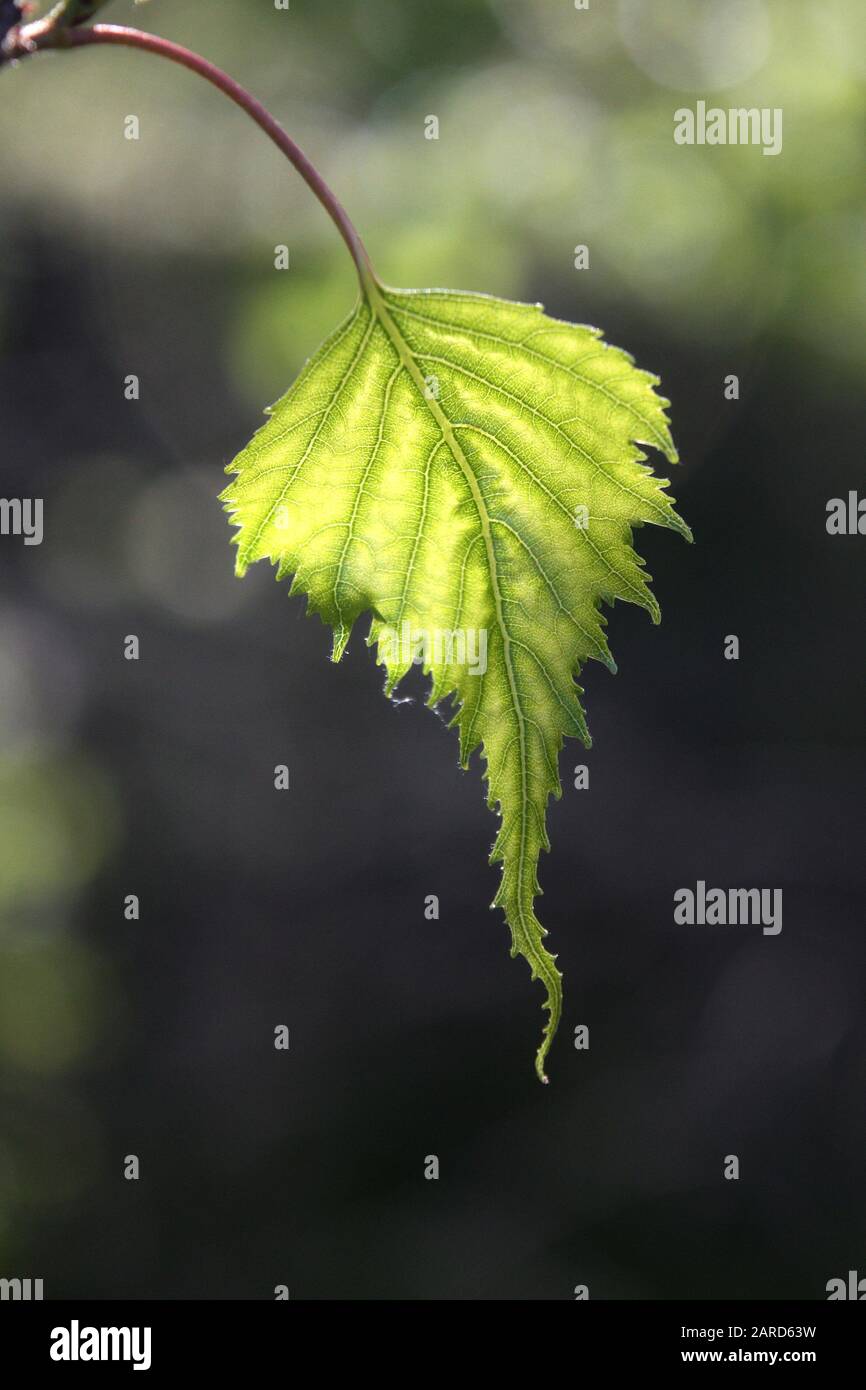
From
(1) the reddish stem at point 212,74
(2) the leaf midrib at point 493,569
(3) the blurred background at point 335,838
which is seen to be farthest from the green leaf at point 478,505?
(3) the blurred background at point 335,838

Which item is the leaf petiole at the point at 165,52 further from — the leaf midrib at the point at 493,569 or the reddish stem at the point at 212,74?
the leaf midrib at the point at 493,569

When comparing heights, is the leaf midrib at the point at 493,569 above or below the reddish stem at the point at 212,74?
below

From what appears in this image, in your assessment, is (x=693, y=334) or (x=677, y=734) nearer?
(x=693, y=334)

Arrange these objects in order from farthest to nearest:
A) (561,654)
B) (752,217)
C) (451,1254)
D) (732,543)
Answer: (732,543) < (451,1254) < (752,217) < (561,654)

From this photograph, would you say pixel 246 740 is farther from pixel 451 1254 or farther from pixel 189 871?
pixel 451 1254

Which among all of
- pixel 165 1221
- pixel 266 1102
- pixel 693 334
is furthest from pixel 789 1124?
pixel 693 334

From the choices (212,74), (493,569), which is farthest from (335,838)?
(212,74)
